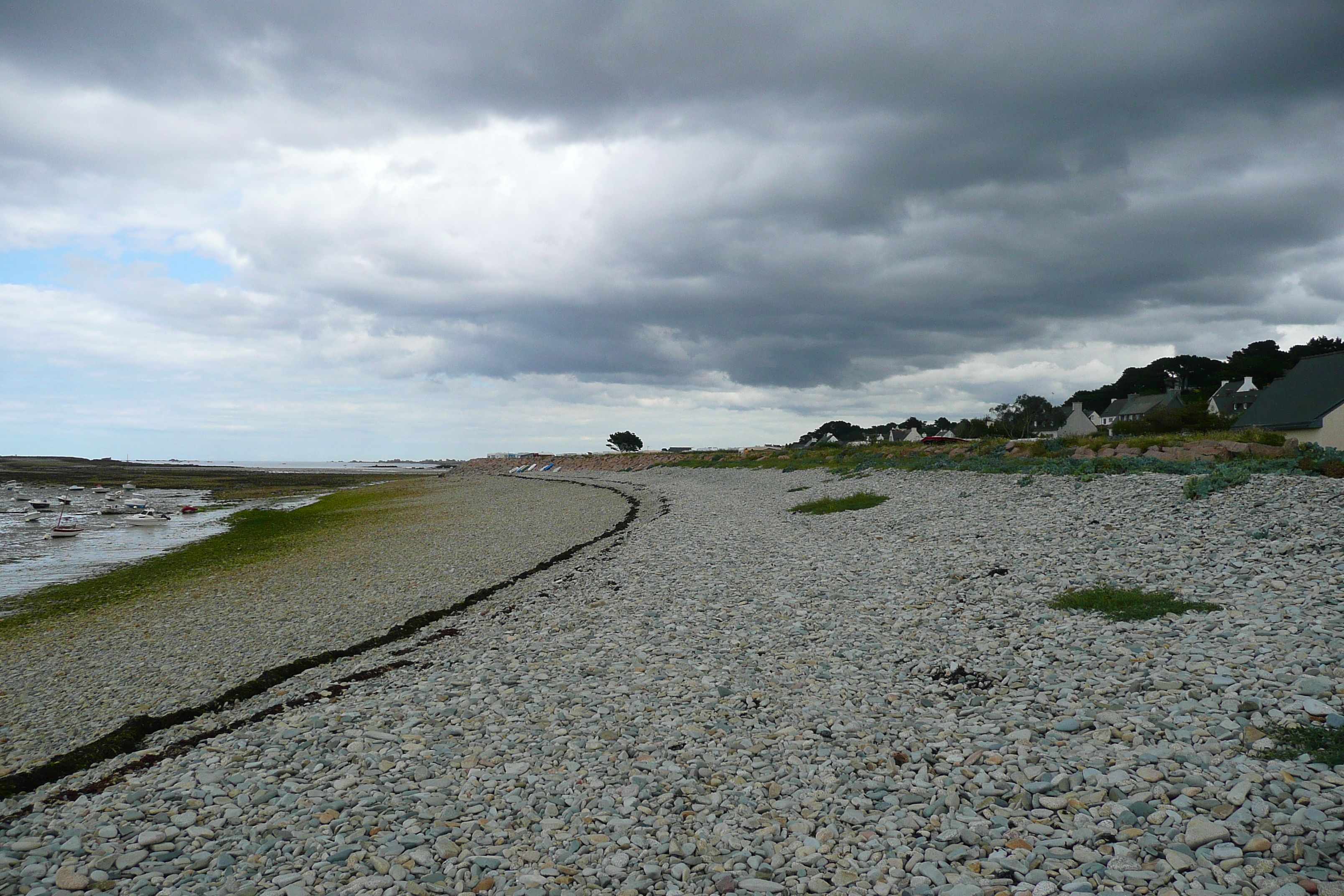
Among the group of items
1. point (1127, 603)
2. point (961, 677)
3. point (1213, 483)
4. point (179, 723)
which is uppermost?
point (1213, 483)

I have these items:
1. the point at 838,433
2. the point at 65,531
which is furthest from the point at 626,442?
the point at 65,531

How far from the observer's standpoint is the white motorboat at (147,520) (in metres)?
43.1

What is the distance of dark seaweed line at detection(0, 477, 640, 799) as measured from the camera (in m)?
9.41

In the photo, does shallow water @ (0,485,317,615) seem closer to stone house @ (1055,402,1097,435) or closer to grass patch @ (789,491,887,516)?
grass patch @ (789,491,887,516)

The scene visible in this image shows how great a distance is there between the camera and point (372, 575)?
23.3 metres

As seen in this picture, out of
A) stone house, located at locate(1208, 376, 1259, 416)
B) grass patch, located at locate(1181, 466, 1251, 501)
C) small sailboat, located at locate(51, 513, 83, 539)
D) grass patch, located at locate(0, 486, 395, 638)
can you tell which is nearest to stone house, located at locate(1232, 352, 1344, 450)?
grass patch, located at locate(1181, 466, 1251, 501)

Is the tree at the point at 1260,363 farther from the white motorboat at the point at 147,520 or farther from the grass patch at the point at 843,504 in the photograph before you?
the white motorboat at the point at 147,520

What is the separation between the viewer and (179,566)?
1060 inches

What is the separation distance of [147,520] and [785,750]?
4997 cm

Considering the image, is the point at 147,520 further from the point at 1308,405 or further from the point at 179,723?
the point at 1308,405

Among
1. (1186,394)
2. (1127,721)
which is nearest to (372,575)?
(1127,721)

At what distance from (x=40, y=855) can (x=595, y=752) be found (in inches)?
242

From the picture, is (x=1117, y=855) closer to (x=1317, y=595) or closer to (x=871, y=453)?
(x=1317, y=595)

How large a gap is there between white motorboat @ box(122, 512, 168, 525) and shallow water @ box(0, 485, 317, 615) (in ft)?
1.32
